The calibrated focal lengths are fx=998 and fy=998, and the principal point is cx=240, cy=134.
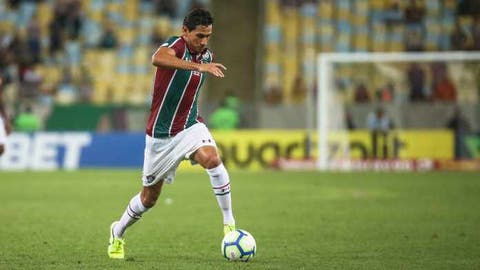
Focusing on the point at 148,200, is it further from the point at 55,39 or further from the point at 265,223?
the point at 55,39

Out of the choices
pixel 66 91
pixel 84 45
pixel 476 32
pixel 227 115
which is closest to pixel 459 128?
pixel 476 32

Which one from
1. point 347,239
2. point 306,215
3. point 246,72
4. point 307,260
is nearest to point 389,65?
point 246,72

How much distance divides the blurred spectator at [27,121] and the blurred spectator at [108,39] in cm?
473

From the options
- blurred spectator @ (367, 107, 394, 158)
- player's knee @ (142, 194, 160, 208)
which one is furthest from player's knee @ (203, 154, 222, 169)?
blurred spectator @ (367, 107, 394, 158)

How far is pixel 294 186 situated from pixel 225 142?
714 cm

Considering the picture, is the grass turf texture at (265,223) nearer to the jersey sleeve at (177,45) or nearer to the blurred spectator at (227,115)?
the jersey sleeve at (177,45)

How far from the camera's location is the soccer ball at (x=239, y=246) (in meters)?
9.09

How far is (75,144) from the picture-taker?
93.2 feet

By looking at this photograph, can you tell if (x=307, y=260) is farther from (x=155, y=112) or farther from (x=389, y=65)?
(x=389, y=65)

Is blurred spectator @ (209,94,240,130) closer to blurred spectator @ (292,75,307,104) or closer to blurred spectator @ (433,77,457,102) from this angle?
blurred spectator @ (292,75,307,104)

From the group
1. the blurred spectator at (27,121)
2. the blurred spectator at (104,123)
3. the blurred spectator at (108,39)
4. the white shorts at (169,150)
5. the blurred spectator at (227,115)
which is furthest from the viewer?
the blurred spectator at (108,39)

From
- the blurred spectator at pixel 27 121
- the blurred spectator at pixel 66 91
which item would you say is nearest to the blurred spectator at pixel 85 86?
the blurred spectator at pixel 66 91

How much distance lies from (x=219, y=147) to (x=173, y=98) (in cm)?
1885

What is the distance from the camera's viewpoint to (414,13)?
32.1m
